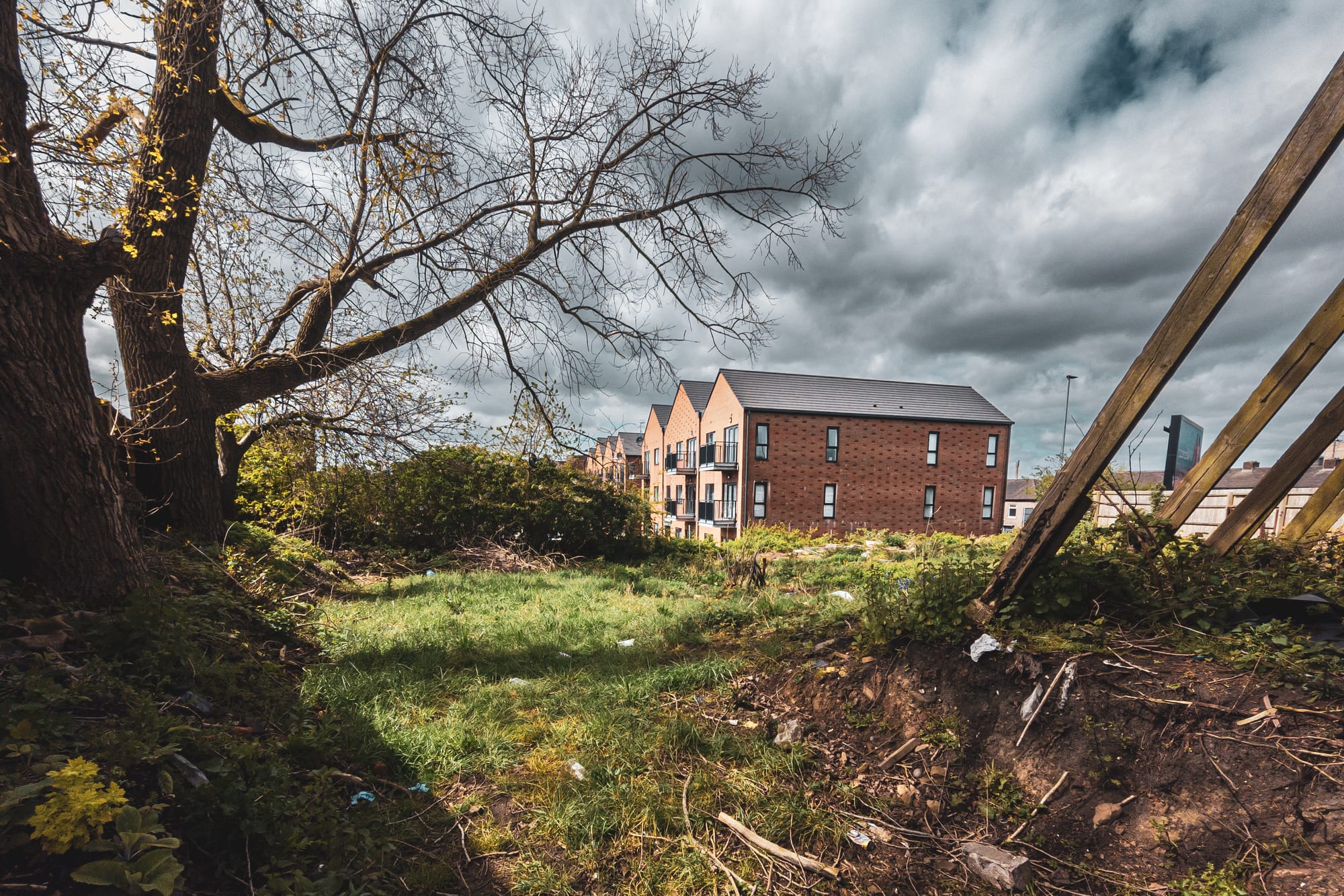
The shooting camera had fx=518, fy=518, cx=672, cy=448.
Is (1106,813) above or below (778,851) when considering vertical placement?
above

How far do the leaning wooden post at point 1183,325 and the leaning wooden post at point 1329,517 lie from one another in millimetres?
3289

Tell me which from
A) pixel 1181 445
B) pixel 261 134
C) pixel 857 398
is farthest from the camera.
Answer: pixel 857 398

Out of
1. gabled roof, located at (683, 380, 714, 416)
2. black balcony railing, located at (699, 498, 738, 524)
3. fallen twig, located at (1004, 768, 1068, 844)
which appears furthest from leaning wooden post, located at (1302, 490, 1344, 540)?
gabled roof, located at (683, 380, 714, 416)

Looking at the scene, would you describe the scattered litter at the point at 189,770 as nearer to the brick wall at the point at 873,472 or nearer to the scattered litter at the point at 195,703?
the scattered litter at the point at 195,703

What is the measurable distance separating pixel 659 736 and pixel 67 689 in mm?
2694

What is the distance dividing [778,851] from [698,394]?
2989 centimetres

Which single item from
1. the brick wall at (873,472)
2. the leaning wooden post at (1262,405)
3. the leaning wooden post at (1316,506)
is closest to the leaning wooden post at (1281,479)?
the leaning wooden post at (1262,405)

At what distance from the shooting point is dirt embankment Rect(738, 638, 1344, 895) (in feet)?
6.23

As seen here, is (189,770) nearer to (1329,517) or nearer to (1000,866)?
(1000,866)

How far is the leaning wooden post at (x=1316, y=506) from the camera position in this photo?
4277 mm

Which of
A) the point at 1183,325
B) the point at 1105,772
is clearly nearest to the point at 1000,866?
the point at 1105,772

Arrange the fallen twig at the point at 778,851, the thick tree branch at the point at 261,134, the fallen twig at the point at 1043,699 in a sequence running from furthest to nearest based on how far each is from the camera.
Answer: the thick tree branch at the point at 261,134 → the fallen twig at the point at 1043,699 → the fallen twig at the point at 778,851

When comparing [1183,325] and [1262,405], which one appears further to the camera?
[1262,405]

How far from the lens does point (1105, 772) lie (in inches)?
89.2
